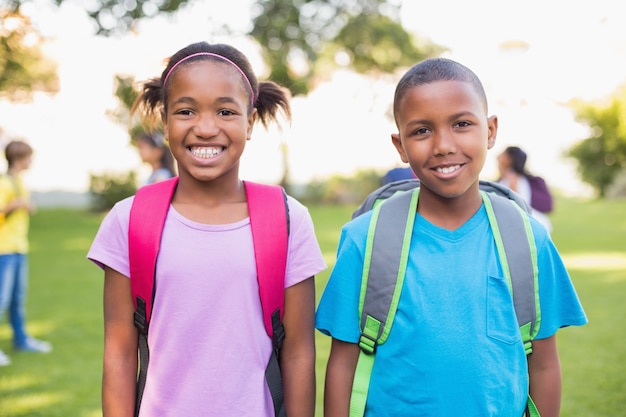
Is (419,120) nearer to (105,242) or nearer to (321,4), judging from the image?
(105,242)

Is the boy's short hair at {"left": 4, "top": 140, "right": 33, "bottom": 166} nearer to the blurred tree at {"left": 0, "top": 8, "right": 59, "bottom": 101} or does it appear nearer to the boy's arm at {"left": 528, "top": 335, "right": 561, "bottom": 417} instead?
the boy's arm at {"left": 528, "top": 335, "right": 561, "bottom": 417}

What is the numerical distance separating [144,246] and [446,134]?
0.85 meters

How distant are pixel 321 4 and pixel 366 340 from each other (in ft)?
58.2

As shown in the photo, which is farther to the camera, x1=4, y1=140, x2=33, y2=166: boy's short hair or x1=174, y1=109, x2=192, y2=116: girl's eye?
x1=4, y1=140, x2=33, y2=166: boy's short hair

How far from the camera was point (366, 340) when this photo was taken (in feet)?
5.64

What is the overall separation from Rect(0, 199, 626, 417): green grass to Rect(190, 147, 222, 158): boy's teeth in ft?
8.40

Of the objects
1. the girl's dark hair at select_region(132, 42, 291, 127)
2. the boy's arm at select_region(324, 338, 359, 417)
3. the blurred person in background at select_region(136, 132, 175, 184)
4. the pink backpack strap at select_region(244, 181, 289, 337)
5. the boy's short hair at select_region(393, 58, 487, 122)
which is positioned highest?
the blurred person in background at select_region(136, 132, 175, 184)

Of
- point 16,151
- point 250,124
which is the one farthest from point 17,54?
point 250,124

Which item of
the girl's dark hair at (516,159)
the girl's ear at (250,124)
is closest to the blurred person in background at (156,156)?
the girl's dark hair at (516,159)

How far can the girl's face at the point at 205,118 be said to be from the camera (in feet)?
5.96

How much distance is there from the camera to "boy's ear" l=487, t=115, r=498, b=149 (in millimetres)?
1844

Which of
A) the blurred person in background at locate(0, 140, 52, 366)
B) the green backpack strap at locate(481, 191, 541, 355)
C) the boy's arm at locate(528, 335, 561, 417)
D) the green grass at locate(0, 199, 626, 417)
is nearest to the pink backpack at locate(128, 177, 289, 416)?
the green backpack strap at locate(481, 191, 541, 355)

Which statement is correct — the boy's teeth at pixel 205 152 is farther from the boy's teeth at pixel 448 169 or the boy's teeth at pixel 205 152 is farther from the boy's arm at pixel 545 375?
the boy's arm at pixel 545 375

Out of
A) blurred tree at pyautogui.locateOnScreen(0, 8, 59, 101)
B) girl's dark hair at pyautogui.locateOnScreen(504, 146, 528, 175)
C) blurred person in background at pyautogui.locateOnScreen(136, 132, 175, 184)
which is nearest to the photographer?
blurred person in background at pyautogui.locateOnScreen(136, 132, 175, 184)
